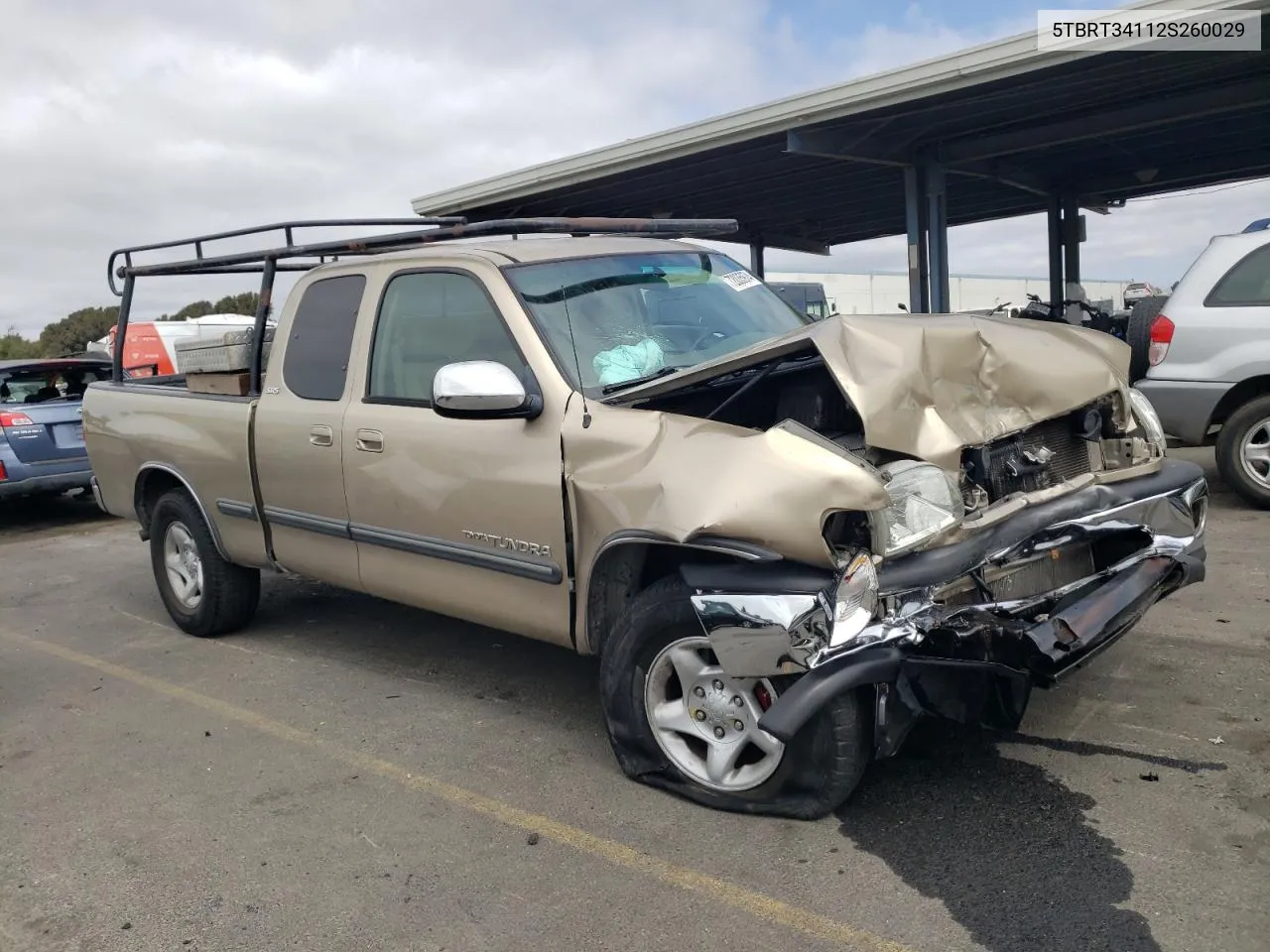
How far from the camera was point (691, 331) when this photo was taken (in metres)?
4.31

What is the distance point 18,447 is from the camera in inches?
385

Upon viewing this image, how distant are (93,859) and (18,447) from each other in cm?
766

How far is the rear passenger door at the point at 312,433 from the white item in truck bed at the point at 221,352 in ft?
1.51

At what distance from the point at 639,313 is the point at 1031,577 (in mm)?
1786

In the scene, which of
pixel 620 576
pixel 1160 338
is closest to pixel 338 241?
pixel 620 576

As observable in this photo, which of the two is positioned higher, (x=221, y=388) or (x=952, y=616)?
(x=221, y=388)

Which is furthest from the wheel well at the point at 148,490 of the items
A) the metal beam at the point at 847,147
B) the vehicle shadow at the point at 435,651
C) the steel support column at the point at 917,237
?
the steel support column at the point at 917,237

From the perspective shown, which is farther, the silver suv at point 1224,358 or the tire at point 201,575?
the silver suv at point 1224,358

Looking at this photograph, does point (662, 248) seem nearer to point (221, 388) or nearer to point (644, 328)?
point (644, 328)

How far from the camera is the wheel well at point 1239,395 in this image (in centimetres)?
709

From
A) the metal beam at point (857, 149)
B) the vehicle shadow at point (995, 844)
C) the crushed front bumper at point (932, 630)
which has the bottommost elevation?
the vehicle shadow at point (995, 844)

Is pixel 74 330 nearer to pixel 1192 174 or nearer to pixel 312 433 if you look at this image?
pixel 1192 174

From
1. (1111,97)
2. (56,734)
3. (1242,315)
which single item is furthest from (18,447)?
(1111,97)

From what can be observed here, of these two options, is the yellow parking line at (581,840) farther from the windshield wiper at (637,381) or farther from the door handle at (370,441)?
the windshield wiper at (637,381)
